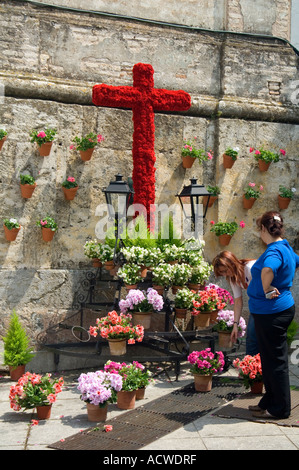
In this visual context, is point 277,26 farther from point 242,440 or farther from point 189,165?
point 242,440

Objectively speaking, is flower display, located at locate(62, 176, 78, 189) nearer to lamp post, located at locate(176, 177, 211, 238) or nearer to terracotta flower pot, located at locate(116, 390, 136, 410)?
lamp post, located at locate(176, 177, 211, 238)

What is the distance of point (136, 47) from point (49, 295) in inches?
151

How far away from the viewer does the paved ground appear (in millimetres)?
4219

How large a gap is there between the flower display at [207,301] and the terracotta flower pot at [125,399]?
1651 millimetres

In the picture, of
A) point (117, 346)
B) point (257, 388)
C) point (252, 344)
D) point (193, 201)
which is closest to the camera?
point (257, 388)

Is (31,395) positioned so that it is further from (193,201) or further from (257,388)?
(193,201)

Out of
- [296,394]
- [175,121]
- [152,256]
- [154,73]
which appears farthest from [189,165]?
[296,394]

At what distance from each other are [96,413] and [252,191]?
15.5 ft

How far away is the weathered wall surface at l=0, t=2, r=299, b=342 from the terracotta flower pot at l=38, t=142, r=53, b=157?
0.32ft

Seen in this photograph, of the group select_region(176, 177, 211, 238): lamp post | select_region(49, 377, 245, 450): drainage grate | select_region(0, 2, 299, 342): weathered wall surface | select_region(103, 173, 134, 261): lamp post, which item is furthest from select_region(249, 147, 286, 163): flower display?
select_region(49, 377, 245, 450): drainage grate

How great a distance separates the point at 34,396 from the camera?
192 inches

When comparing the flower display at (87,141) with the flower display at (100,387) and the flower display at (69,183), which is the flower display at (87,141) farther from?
the flower display at (100,387)

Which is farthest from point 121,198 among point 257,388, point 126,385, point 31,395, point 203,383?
point 31,395

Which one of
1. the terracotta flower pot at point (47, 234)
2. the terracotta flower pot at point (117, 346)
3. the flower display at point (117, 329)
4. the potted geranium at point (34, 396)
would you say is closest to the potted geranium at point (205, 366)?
the flower display at point (117, 329)
